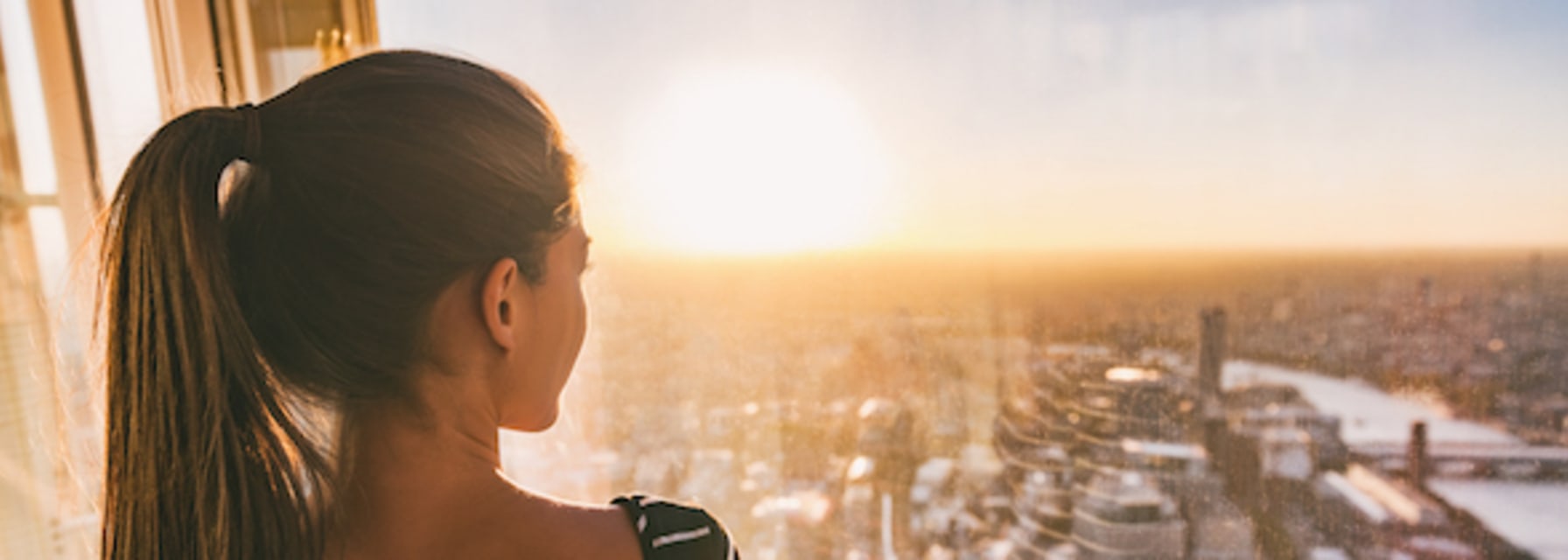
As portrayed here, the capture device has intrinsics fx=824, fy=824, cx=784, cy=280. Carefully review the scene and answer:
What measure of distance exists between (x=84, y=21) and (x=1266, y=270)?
152 centimetres

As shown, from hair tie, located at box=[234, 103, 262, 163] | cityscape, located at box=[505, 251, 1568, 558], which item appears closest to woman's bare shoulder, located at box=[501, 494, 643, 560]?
hair tie, located at box=[234, 103, 262, 163]

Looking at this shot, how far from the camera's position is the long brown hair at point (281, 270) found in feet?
1.71

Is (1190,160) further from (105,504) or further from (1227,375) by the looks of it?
(105,504)

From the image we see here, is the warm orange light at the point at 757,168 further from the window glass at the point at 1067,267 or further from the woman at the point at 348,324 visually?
the woman at the point at 348,324

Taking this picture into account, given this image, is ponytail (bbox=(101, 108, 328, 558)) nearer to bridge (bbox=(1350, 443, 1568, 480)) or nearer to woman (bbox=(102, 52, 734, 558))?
woman (bbox=(102, 52, 734, 558))

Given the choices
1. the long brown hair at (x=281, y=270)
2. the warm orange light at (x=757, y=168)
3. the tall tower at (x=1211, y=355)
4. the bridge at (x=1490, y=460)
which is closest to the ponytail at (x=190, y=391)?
the long brown hair at (x=281, y=270)

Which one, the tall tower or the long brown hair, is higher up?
the long brown hair

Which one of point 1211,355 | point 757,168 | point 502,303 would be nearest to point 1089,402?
point 1211,355

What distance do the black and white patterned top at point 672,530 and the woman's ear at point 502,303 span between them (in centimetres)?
15

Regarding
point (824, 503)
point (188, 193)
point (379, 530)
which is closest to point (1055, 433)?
point (824, 503)

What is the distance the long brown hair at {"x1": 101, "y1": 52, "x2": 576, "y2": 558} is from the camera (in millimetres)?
521

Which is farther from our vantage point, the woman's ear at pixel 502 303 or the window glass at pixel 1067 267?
the window glass at pixel 1067 267

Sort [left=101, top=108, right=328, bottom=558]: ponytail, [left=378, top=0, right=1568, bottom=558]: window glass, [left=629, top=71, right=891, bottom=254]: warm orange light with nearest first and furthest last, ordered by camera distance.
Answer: [left=101, top=108, right=328, bottom=558]: ponytail < [left=378, top=0, right=1568, bottom=558]: window glass < [left=629, top=71, right=891, bottom=254]: warm orange light

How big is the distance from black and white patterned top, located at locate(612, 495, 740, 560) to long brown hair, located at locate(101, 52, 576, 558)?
7.5 inches
